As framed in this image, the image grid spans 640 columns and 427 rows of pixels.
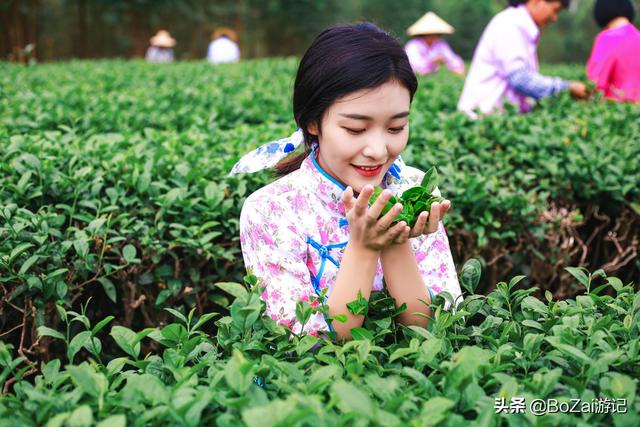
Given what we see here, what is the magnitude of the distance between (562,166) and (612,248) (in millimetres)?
504

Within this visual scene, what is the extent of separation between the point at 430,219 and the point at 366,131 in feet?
0.99

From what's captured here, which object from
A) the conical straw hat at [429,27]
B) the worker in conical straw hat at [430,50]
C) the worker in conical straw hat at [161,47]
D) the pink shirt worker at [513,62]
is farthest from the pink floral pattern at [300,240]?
the worker in conical straw hat at [161,47]

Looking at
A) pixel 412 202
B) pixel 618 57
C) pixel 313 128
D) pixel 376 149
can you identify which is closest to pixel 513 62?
pixel 618 57

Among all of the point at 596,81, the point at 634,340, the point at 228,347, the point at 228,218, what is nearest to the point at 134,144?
the point at 228,218

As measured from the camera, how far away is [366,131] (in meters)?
1.76

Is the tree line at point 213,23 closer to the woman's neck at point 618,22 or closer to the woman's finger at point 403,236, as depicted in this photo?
the woman's neck at point 618,22

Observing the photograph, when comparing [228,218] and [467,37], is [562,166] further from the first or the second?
[467,37]

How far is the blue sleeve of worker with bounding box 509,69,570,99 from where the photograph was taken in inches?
194

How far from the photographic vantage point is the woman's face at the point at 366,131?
174cm

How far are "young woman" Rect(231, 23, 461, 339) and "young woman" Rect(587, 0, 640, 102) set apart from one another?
3.91 m

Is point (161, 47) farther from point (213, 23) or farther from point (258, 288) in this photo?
point (258, 288)

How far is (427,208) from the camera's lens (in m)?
1.59

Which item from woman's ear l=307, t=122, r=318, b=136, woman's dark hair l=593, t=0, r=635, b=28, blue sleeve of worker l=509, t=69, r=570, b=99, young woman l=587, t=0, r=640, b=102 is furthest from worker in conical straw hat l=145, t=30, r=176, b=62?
woman's ear l=307, t=122, r=318, b=136

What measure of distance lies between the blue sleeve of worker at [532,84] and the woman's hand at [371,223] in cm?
365
